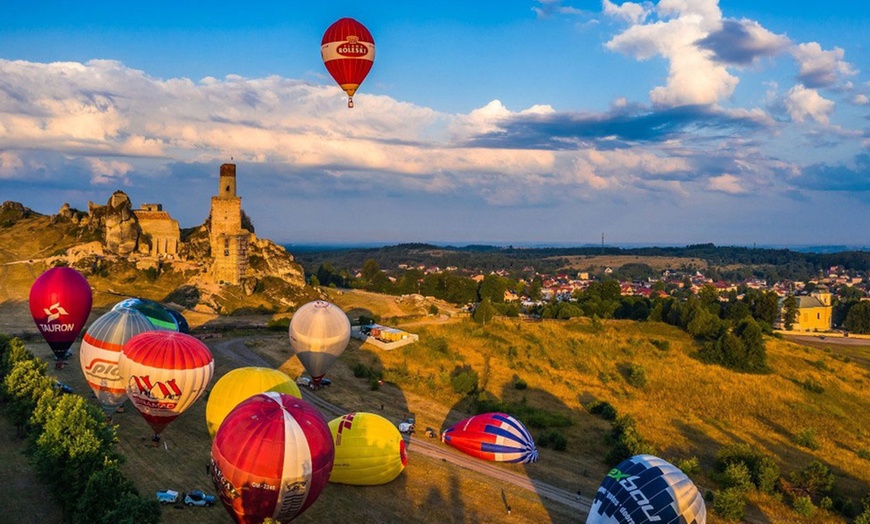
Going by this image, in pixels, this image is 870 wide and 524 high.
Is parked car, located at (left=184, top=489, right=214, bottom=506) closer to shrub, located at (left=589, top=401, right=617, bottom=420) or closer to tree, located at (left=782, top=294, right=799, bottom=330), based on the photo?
shrub, located at (left=589, top=401, right=617, bottom=420)

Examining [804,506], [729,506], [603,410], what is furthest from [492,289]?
[729,506]

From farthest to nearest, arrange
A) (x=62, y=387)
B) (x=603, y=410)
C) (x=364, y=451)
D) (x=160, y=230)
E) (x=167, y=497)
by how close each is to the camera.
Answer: (x=160, y=230), (x=603, y=410), (x=62, y=387), (x=364, y=451), (x=167, y=497)

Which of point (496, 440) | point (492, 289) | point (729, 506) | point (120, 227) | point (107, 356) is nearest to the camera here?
point (729, 506)

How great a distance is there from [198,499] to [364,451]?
7.02 m

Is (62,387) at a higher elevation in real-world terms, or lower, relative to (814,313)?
lower

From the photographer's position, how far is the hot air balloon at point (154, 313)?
3698cm

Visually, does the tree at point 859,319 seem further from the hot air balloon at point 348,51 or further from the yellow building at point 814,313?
the hot air balloon at point 348,51

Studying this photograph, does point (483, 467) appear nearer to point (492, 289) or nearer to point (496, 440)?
point (496, 440)

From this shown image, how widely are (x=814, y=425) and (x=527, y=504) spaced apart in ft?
108

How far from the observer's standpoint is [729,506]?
30.6 metres

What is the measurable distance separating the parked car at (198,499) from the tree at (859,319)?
98.0 metres

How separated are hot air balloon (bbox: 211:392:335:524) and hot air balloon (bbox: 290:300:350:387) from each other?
19.2 metres

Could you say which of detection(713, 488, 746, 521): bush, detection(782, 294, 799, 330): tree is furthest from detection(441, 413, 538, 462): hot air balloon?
detection(782, 294, 799, 330): tree

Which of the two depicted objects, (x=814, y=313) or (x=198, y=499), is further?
(x=814, y=313)
